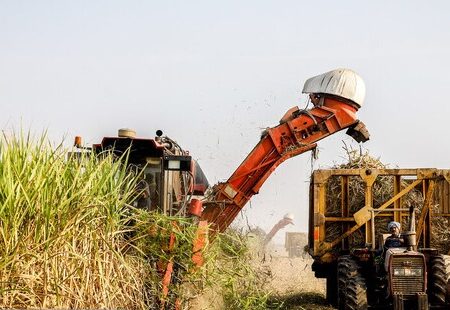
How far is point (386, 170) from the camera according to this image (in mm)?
13758

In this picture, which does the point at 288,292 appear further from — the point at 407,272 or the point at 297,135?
the point at 407,272

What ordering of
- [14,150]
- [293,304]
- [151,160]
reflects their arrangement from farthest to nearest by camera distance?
A: [293,304]
[151,160]
[14,150]

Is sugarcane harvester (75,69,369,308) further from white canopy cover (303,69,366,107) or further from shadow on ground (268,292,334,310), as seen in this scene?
shadow on ground (268,292,334,310)

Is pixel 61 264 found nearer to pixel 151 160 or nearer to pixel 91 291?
pixel 91 291

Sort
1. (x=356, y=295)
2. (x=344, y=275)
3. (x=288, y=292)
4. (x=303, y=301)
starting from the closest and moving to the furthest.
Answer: (x=356, y=295), (x=344, y=275), (x=303, y=301), (x=288, y=292)

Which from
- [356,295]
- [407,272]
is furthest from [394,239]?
[356,295]

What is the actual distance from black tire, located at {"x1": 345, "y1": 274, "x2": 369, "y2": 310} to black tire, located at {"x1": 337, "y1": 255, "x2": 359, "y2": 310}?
7 centimetres

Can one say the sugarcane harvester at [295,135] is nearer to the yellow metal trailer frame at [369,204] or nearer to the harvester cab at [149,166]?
the yellow metal trailer frame at [369,204]

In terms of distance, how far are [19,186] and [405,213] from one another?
28.4 ft

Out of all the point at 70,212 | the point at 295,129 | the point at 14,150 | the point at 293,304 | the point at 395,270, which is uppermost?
the point at 295,129

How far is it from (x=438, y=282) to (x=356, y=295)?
46.7 inches

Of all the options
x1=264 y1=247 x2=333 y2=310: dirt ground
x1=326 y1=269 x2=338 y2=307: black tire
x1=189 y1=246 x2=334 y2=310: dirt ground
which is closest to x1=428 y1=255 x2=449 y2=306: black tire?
x1=189 y1=246 x2=334 y2=310: dirt ground

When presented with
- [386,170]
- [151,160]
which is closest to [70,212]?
[151,160]

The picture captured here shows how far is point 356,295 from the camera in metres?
11.8
